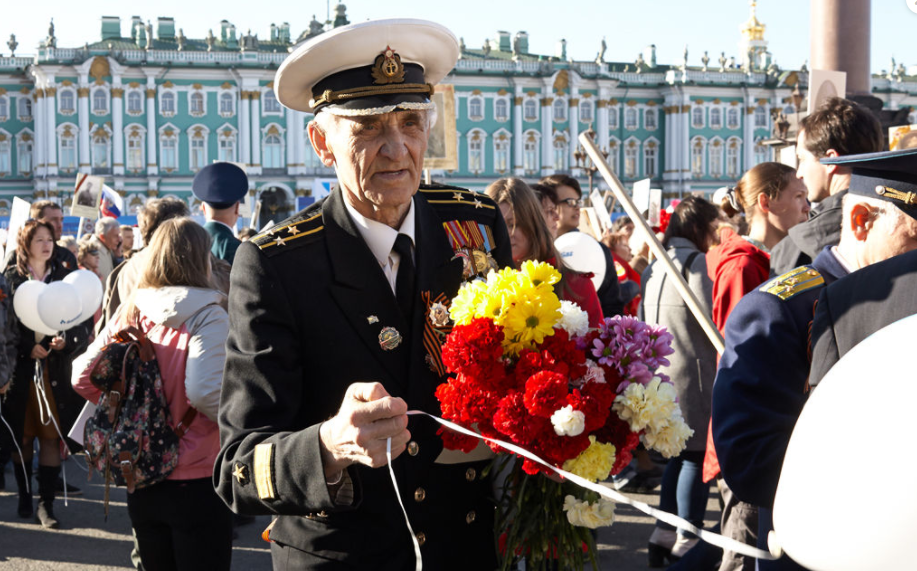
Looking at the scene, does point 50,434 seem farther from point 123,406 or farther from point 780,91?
point 780,91

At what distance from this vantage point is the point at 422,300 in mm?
1990

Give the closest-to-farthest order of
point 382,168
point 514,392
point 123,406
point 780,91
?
point 514,392, point 382,168, point 123,406, point 780,91

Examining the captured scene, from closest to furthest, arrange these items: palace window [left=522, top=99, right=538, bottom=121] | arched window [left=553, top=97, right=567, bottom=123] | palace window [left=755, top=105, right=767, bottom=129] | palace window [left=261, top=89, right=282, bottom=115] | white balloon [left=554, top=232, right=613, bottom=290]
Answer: white balloon [left=554, top=232, right=613, bottom=290]
palace window [left=261, top=89, right=282, bottom=115]
arched window [left=553, top=97, right=567, bottom=123]
palace window [left=522, top=99, right=538, bottom=121]
palace window [left=755, top=105, right=767, bottom=129]

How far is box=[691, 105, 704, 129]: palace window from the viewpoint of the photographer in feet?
184

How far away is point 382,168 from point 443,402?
0.50m

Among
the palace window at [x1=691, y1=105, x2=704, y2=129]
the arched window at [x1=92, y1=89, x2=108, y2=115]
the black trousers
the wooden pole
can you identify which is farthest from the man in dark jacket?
the palace window at [x1=691, y1=105, x2=704, y2=129]

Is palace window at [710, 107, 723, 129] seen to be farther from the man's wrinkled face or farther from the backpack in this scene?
the man's wrinkled face

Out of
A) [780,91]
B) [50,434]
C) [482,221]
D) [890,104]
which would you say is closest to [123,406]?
[482,221]

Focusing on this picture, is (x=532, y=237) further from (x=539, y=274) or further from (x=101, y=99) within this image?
(x=101, y=99)

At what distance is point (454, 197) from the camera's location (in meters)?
2.23

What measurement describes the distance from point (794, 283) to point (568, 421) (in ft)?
2.64

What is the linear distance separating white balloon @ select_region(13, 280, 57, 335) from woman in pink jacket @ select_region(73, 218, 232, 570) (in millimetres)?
2281

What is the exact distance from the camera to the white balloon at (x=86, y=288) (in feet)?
20.1

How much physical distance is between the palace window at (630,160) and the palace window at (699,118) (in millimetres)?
3700
